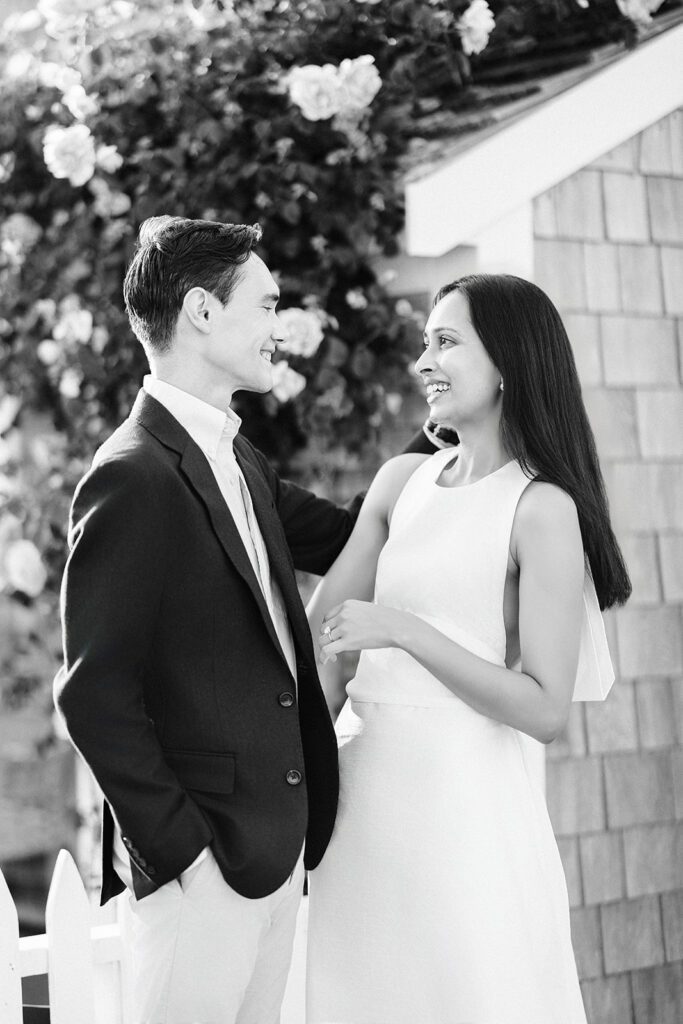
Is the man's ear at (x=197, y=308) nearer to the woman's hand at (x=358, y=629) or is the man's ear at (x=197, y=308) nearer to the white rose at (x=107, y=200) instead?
the woman's hand at (x=358, y=629)

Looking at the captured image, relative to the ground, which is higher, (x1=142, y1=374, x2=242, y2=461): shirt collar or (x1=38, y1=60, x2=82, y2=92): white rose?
(x1=38, y1=60, x2=82, y2=92): white rose

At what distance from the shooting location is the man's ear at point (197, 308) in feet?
7.30

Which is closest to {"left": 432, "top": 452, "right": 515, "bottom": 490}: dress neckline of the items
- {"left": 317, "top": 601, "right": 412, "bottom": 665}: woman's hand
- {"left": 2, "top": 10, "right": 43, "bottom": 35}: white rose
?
{"left": 317, "top": 601, "right": 412, "bottom": 665}: woman's hand

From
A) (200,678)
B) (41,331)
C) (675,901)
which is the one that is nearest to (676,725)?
(675,901)

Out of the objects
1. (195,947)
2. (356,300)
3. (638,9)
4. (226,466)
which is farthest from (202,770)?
(638,9)

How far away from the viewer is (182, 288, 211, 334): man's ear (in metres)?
2.23

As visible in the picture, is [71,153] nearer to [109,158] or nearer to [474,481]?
[109,158]

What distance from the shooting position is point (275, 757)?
2156 millimetres

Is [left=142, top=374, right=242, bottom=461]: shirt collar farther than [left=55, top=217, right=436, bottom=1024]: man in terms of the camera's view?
Yes

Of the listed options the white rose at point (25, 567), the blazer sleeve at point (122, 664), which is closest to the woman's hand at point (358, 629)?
the blazer sleeve at point (122, 664)

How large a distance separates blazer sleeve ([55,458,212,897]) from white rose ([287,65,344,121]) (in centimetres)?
183

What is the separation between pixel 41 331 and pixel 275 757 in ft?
7.97

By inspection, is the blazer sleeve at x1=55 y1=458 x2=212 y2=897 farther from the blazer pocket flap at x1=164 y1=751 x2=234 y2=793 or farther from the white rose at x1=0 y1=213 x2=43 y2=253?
the white rose at x1=0 y1=213 x2=43 y2=253

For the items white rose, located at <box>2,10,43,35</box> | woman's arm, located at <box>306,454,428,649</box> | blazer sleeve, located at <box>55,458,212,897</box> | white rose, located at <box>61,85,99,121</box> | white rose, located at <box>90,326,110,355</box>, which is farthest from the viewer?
white rose, located at <box>2,10,43,35</box>
